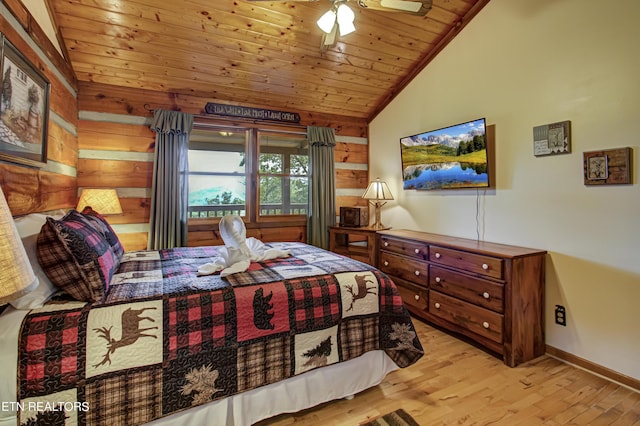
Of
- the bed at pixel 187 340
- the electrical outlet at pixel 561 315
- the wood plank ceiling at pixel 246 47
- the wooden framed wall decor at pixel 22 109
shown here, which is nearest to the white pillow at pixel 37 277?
the bed at pixel 187 340

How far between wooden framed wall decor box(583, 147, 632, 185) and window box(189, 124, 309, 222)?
300cm

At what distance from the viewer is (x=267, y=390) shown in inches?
65.9

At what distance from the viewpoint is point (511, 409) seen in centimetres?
183

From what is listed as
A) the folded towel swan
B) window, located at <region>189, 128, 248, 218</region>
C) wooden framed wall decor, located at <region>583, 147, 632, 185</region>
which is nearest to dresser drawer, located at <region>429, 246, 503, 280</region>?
wooden framed wall decor, located at <region>583, 147, 632, 185</region>

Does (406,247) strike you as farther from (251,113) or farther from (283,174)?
(251,113)

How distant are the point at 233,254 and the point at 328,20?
171 centimetres

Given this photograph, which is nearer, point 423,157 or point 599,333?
point 599,333

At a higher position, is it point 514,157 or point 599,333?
point 514,157

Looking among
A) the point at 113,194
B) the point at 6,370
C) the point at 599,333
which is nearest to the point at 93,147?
the point at 113,194

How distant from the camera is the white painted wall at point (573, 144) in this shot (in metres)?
2.04

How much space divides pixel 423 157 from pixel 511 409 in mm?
2420

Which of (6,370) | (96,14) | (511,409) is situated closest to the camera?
(6,370)

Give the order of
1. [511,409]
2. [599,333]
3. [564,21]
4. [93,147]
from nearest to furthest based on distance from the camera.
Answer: [511,409], [599,333], [564,21], [93,147]

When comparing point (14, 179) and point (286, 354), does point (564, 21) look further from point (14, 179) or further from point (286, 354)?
point (14, 179)
